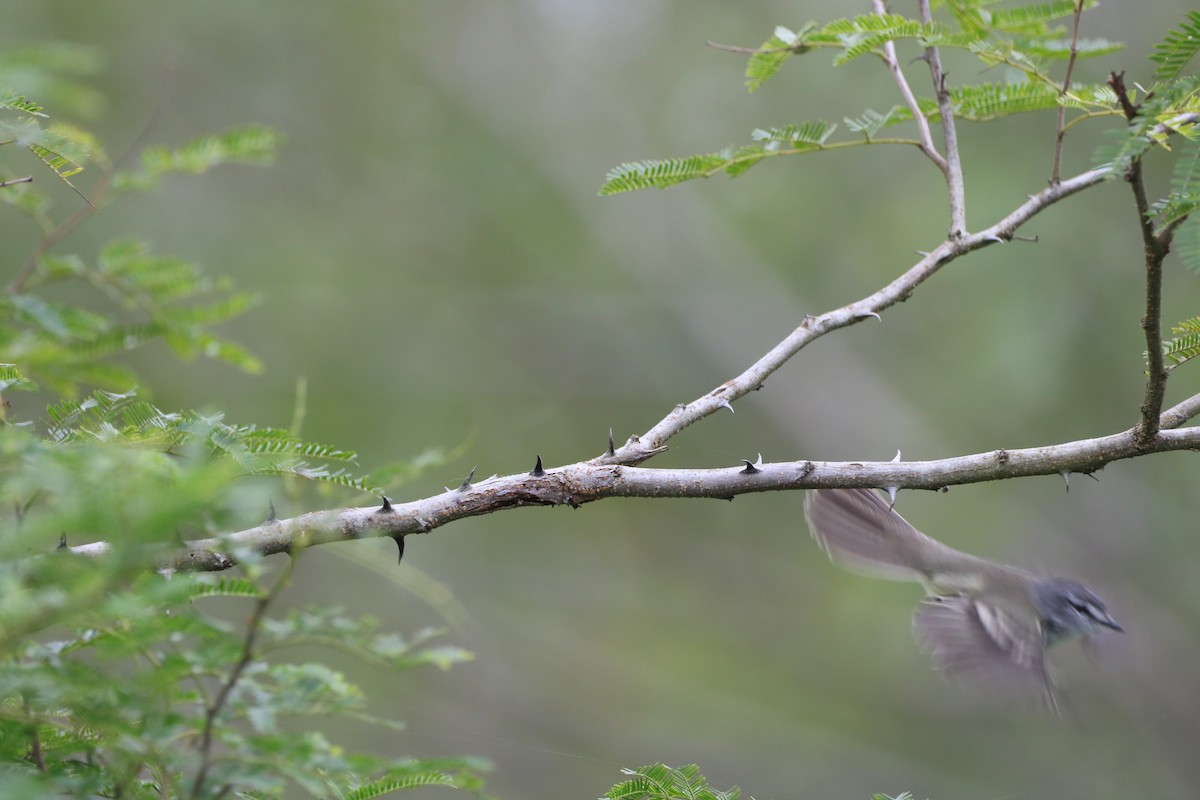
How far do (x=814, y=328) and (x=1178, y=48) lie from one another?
94 centimetres

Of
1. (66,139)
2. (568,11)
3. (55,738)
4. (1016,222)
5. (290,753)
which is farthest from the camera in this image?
(568,11)

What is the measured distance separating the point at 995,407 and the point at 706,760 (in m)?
3.79

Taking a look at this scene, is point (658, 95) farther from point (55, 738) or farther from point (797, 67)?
point (55, 738)

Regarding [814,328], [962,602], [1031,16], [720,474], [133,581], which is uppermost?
[1031,16]

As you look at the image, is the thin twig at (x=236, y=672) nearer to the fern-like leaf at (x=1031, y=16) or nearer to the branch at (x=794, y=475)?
the branch at (x=794, y=475)

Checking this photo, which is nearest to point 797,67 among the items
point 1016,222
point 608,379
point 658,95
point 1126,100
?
point 658,95

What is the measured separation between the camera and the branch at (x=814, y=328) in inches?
87.8

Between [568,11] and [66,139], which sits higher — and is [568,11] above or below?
above

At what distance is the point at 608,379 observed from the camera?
9625 millimetres

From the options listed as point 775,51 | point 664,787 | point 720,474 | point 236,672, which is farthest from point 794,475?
point 236,672

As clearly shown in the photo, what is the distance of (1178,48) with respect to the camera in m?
1.68

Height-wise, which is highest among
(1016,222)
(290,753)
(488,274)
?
(488,274)

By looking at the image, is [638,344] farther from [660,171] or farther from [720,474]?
[720,474]

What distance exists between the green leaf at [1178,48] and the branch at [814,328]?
20.1 inches
